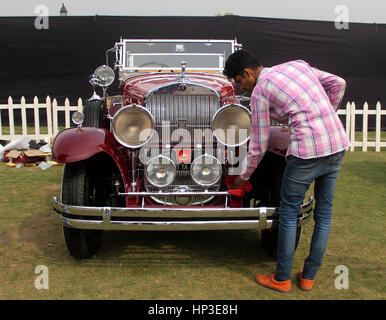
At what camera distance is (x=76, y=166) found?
323 cm

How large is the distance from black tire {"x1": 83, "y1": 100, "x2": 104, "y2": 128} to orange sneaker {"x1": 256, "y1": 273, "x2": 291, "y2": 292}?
2.23m

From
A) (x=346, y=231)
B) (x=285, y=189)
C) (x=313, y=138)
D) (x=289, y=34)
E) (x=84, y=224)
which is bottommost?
(x=346, y=231)

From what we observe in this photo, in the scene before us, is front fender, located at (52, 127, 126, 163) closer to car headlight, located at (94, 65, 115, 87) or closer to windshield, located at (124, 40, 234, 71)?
car headlight, located at (94, 65, 115, 87)

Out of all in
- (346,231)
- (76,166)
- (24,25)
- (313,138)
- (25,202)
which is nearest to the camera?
(313,138)

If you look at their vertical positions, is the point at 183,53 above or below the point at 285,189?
above

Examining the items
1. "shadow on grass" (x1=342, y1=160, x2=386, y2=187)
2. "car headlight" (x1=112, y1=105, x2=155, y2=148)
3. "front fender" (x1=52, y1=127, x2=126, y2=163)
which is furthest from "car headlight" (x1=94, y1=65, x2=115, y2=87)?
"shadow on grass" (x1=342, y1=160, x2=386, y2=187)

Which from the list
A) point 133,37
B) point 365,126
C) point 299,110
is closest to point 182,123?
point 299,110

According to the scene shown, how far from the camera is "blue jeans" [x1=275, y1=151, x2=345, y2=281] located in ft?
8.96

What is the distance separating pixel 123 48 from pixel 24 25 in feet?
24.0

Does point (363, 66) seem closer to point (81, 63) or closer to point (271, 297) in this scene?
point (81, 63)

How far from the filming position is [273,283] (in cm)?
294

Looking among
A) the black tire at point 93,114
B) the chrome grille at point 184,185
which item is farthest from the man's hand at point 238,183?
the black tire at point 93,114

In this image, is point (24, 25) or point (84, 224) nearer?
point (84, 224)

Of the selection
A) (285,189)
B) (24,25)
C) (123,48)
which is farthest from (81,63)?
(285,189)
